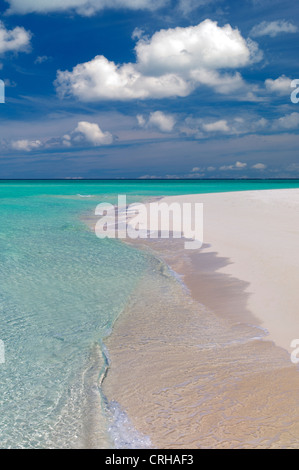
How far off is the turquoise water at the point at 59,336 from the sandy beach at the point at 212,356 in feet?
1.13

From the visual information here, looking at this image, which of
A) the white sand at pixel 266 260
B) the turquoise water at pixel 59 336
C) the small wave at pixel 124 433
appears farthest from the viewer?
the white sand at pixel 266 260

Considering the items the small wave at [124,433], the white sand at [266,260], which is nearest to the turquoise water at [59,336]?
the small wave at [124,433]

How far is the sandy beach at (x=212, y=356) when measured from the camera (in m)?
3.90

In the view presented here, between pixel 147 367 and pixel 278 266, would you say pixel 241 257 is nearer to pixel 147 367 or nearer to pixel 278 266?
pixel 278 266

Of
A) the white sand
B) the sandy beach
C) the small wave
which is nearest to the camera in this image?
the small wave

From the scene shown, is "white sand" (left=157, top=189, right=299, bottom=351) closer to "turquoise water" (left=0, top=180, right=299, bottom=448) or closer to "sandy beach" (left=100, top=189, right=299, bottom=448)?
"sandy beach" (left=100, top=189, right=299, bottom=448)

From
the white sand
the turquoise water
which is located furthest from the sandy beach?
the turquoise water

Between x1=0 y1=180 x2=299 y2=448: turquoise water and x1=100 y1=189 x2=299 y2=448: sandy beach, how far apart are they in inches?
13.6

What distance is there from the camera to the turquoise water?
4020 millimetres

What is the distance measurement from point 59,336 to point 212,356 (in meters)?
2.54

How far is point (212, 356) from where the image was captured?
212 inches

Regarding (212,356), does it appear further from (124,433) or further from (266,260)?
(266,260)

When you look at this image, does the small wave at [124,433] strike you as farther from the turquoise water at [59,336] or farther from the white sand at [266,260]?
the white sand at [266,260]

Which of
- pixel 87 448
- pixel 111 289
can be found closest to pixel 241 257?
pixel 111 289
